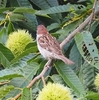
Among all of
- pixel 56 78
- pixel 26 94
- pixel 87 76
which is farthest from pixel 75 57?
pixel 26 94

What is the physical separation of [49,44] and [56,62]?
0.51ft

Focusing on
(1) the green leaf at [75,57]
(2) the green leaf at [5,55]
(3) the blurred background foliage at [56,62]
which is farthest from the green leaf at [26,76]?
(1) the green leaf at [75,57]

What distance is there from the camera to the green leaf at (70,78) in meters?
1.45

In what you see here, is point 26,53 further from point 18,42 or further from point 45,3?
point 45,3

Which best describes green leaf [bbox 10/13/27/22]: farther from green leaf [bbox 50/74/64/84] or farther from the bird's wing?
green leaf [bbox 50/74/64/84]

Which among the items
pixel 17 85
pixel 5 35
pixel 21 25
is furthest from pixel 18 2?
pixel 17 85

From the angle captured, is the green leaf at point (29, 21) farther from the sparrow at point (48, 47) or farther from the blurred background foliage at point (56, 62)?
the sparrow at point (48, 47)

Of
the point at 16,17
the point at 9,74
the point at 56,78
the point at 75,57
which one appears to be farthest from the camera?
the point at 16,17

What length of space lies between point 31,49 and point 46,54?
0.15m

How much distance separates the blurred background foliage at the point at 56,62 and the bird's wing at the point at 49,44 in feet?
0.16

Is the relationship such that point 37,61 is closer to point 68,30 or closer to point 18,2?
point 68,30

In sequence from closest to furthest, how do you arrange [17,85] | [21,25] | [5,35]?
[17,85]
[5,35]
[21,25]

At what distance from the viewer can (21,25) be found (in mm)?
2408

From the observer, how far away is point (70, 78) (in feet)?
4.98
